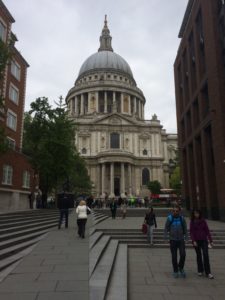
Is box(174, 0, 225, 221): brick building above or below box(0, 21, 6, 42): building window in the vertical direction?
below

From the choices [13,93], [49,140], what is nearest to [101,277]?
[49,140]

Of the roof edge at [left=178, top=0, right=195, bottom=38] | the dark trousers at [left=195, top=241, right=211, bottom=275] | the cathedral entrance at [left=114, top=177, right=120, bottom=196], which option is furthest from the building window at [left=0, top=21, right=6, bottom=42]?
the cathedral entrance at [left=114, top=177, right=120, bottom=196]

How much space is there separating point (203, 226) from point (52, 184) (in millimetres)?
30818

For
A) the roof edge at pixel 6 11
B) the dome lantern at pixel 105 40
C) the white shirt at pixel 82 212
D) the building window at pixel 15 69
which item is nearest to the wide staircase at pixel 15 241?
the white shirt at pixel 82 212

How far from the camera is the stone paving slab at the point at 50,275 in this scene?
6.25 m

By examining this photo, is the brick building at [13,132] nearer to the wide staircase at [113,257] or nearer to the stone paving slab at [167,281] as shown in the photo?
the wide staircase at [113,257]

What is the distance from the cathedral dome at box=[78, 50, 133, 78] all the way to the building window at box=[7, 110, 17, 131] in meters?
75.0

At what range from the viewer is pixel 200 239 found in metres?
8.76

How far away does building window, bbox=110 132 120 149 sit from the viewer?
80.4m

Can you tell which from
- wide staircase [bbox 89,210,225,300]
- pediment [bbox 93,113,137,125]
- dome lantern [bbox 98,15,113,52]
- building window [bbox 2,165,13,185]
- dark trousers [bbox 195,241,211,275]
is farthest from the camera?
dome lantern [bbox 98,15,113,52]

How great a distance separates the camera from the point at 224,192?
2250cm

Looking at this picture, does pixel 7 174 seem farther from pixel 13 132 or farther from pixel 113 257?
pixel 113 257

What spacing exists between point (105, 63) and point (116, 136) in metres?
35.3

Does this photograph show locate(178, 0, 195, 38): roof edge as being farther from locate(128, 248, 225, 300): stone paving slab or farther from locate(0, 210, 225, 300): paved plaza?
locate(0, 210, 225, 300): paved plaza
